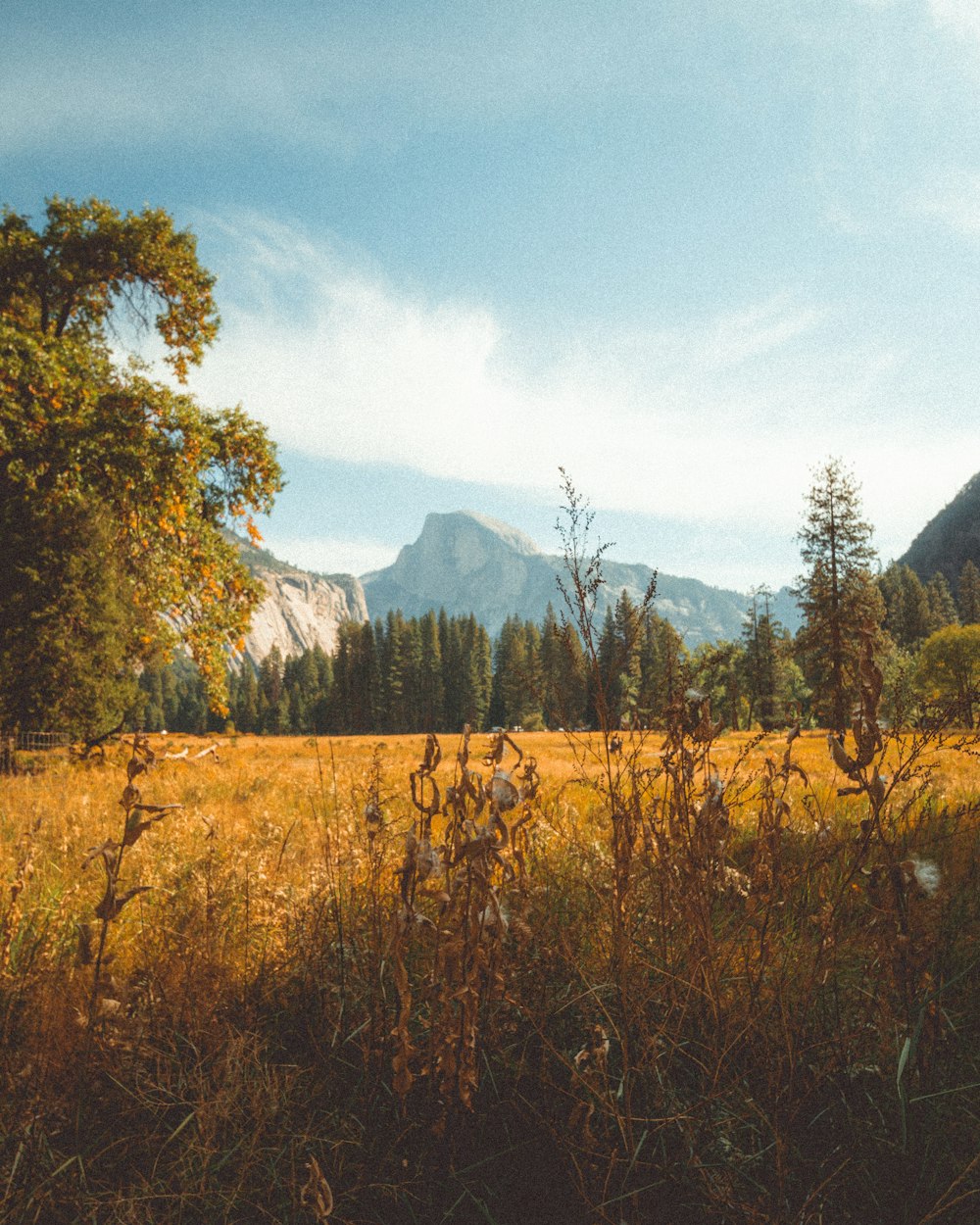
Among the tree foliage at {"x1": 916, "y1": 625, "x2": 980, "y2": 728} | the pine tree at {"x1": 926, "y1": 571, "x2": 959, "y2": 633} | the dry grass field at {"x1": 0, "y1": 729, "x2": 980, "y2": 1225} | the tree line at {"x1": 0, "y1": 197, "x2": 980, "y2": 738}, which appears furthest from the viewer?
the pine tree at {"x1": 926, "y1": 571, "x2": 959, "y2": 633}

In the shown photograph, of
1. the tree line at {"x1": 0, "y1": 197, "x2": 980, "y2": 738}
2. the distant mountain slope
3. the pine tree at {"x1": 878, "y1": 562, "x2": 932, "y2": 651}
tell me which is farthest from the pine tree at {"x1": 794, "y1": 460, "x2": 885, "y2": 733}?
the distant mountain slope

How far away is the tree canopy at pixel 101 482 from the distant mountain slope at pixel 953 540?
14495 cm

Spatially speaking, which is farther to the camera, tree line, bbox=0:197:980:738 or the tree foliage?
the tree foliage

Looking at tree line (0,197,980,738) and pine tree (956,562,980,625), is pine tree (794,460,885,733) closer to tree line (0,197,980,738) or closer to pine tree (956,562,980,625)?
tree line (0,197,980,738)

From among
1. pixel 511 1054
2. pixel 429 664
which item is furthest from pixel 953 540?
pixel 511 1054

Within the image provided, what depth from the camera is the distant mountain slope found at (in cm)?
12448

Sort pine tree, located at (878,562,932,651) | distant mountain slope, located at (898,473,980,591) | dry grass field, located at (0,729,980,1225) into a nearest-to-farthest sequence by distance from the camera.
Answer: dry grass field, located at (0,729,980,1225) → pine tree, located at (878,562,932,651) → distant mountain slope, located at (898,473,980,591)

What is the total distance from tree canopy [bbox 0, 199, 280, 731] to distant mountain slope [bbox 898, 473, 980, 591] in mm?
144945

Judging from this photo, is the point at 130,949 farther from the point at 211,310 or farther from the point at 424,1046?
the point at 211,310

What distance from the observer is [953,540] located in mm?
129125

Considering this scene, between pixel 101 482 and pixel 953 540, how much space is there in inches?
6342

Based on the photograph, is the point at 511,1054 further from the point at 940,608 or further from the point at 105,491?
the point at 940,608

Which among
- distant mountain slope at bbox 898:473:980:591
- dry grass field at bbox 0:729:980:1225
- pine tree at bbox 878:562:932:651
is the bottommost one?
dry grass field at bbox 0:729:980:1225

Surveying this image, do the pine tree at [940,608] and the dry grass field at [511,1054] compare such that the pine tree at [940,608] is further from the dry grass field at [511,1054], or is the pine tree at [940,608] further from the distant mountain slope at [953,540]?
the dry grass field at [511,1054]
